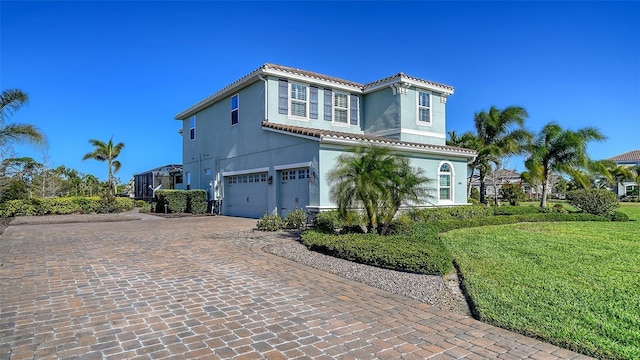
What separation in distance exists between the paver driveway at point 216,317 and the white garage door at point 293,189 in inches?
295

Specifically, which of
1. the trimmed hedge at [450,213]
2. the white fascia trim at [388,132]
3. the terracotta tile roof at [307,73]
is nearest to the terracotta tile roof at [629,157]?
the trimmed hedge at [450,213]

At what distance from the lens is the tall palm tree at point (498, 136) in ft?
81.6

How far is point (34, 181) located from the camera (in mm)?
26781

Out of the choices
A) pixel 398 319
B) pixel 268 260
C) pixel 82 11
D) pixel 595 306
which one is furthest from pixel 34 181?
pixel 595 306

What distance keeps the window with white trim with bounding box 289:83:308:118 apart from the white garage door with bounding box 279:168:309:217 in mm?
3359

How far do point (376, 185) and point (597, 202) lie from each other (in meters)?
16.8

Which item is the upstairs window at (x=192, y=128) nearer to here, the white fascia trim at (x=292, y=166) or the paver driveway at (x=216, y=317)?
the white fascia trim at (x=292, y=166)

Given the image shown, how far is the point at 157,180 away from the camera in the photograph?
33.8 meters

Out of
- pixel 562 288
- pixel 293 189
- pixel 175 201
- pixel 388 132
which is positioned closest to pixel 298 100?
pixel 293 189

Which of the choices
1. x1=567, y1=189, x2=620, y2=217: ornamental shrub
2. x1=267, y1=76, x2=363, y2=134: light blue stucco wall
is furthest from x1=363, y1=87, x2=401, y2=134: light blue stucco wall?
x1=567, y1=189, x2=620, y2=217: ornamental shrub

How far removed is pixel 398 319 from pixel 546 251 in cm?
657

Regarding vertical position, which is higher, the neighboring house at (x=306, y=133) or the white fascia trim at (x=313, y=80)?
the white fascia trim at (x=313, y=80)

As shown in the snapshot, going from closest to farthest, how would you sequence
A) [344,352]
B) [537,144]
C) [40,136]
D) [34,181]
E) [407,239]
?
[344,352]
[407,239]
[40,136]
[537,144]
[34,181]

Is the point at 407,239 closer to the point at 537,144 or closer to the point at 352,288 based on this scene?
the point at 352,288
